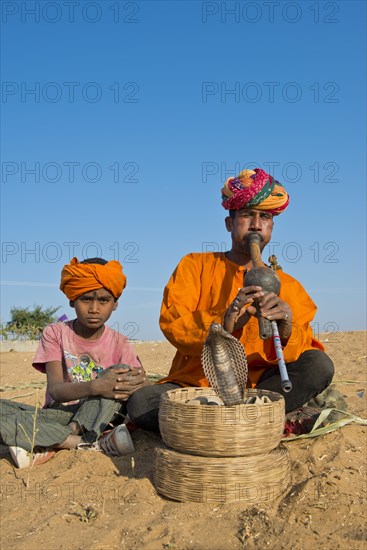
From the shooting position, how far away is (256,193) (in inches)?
147

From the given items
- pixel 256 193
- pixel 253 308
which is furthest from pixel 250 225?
pixel 253 308

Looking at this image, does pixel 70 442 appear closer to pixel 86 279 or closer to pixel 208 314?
pixel 86 279

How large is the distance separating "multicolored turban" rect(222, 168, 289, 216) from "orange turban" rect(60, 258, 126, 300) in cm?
90

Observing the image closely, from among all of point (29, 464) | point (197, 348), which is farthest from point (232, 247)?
point (29, 464)

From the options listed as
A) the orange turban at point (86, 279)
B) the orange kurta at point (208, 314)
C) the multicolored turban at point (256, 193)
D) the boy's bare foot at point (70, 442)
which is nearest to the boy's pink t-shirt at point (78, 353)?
the orange turban at point (86, 279)

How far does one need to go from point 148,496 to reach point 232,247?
169 centimetres

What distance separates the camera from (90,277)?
4.04 m

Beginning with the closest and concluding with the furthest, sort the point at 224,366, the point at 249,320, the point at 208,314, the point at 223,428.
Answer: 1. the point at 223,428
2. the point at 224,366
3. the point at 208,314
4. the point at 249,320

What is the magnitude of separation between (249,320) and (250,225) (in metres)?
0.62

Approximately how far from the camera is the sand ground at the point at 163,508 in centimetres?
249

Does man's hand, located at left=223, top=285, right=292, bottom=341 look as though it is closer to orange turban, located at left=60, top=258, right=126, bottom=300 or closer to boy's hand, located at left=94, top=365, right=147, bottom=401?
boy's hand, located at left=94, top=365, right=147, bottom=401

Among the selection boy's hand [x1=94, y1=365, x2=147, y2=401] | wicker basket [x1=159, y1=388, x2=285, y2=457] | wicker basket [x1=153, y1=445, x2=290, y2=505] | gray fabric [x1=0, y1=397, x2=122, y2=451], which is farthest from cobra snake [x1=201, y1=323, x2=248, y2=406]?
gray fabric [x1=0, y1=397, x2=122, y2=451]

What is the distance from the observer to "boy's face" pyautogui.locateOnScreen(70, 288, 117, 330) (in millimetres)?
4051

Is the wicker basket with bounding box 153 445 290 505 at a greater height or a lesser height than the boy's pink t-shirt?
lesser
